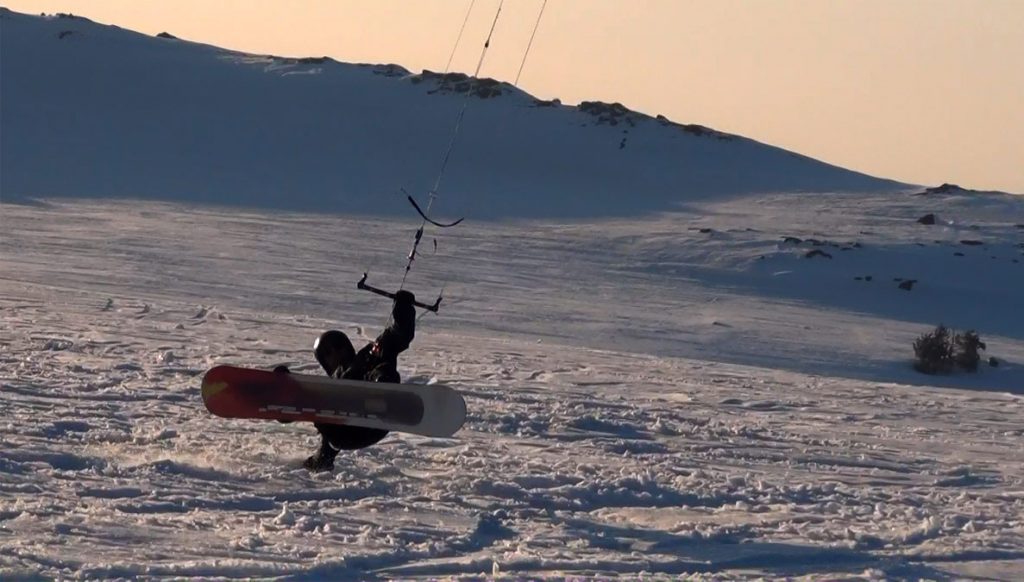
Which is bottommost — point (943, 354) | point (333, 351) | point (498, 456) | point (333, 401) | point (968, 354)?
point (498, 456)

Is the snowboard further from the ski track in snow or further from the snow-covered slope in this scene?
the snow-covered slope

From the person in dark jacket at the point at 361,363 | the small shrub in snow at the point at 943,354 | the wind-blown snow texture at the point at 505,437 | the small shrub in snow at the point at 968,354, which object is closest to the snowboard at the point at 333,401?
the person in dark jacket at the point at 361,363

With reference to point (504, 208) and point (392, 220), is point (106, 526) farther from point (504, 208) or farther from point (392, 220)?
point (504, 208)

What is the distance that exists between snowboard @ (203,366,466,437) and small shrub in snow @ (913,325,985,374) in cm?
1251

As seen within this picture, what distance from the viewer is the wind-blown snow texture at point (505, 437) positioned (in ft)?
23.5

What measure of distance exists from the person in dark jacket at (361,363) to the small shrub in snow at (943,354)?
12.5 m

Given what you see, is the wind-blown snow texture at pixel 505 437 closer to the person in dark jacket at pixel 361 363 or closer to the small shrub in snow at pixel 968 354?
the person in dark jacket at pixel 361 363

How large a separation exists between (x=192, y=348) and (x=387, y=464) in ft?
15.3

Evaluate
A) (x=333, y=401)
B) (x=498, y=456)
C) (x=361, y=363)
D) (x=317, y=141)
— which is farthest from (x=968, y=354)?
(x=317, y=141)

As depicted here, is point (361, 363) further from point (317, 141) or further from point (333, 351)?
point (317, 141)

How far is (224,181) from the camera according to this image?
40312mm

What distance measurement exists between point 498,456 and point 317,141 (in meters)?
38.0

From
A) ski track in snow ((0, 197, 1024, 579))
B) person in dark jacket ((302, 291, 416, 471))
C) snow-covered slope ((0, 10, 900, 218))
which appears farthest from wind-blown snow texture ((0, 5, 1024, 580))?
snow-covered slope ((0, 10, 900, 218))

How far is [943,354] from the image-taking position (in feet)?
66.6
